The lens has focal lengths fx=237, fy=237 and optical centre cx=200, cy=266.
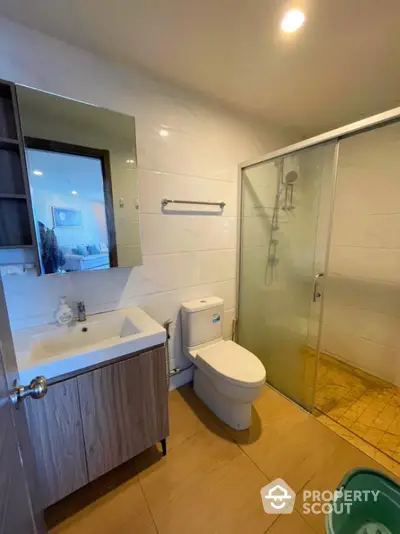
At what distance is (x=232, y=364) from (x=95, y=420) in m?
0.84

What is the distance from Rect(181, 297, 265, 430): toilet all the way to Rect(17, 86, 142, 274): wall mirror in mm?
655

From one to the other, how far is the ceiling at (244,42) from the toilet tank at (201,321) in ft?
5.08

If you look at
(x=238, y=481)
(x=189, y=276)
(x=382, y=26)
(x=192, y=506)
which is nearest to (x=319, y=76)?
(x=382, y=26)

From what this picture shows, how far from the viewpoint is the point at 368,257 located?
2105 mm

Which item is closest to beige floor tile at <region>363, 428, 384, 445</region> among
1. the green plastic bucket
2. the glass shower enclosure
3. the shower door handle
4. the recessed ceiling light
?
the glass shower enclosure

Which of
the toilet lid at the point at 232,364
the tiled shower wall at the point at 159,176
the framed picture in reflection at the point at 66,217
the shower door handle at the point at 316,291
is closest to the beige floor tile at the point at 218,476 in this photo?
the toilet lid at the point at 232,364

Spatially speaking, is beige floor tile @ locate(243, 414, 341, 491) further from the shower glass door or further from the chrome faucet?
the chrome faucet

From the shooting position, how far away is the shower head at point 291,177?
183 cm

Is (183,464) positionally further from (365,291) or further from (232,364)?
(365,291)

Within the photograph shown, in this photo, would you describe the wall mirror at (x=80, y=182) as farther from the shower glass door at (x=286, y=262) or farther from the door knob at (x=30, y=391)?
the shower glass door at (x=286, y=262)

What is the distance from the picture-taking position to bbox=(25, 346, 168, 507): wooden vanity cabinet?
1.00m

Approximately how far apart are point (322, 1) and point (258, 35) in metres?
0.30

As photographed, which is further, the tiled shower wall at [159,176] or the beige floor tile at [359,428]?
the beige floor tile at [359,428]

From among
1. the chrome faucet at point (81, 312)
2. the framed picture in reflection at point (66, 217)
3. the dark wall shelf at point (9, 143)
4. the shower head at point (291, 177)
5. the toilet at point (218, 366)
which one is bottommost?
the toilet at point (218, 366)
